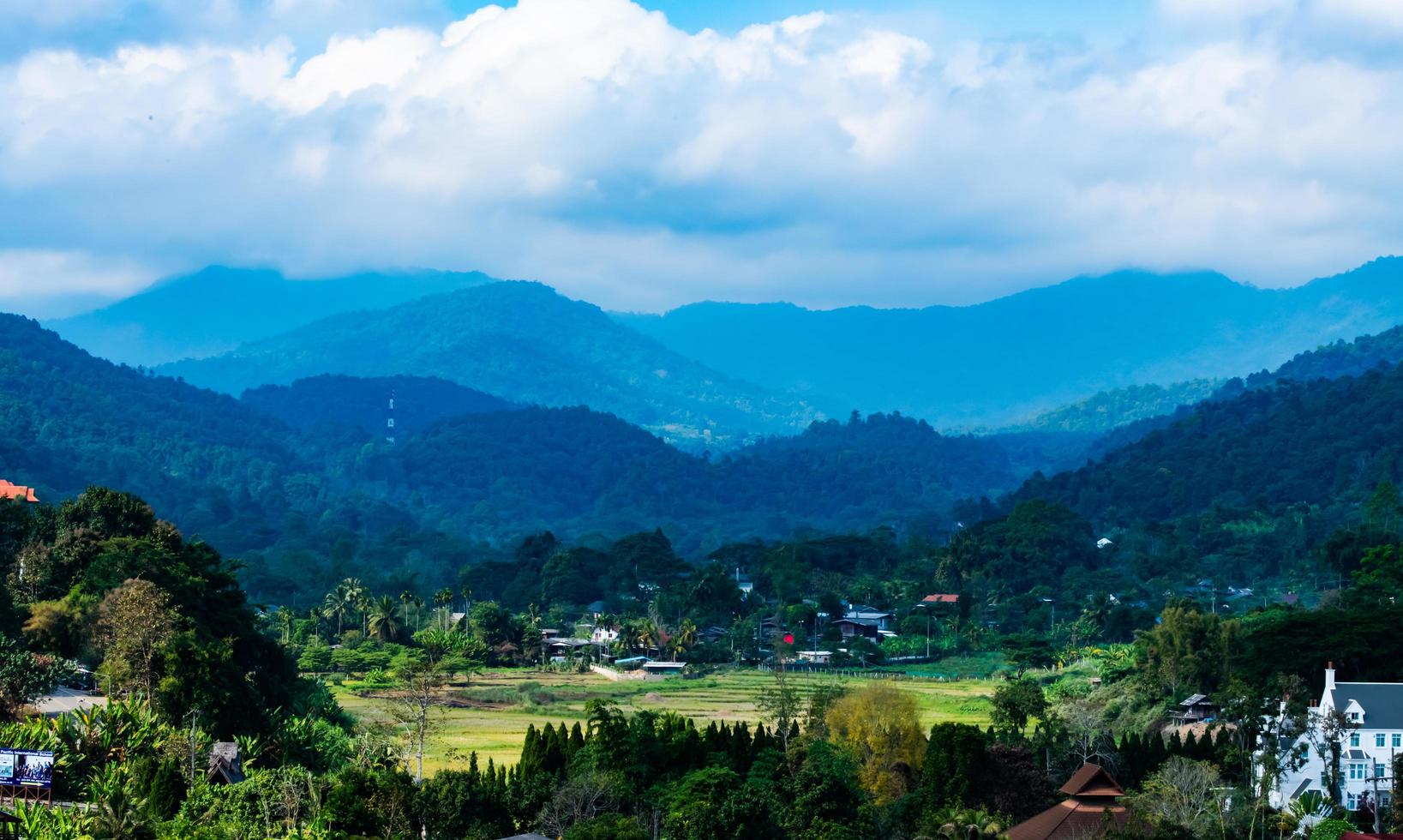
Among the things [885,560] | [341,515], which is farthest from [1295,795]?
[341,515]

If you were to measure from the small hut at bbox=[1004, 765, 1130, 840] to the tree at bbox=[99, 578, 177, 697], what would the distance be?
23.5 metres

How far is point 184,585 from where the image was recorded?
57.9 meters

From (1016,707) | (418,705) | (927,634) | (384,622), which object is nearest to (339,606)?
(384,622)

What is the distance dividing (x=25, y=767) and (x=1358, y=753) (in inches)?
1350

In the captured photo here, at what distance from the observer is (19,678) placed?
48.4 m

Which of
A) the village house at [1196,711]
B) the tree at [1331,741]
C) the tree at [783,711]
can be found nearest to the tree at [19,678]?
the tree at [783,711]

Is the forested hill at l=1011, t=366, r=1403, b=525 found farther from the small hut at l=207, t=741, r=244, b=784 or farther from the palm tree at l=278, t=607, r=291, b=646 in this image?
the small hut at l=207, t=741, r=244, b=784

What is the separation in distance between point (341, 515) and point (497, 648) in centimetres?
10563

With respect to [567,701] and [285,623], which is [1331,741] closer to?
[567,701]

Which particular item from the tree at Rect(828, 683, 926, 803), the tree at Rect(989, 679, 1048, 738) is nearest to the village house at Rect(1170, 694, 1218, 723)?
the tree at Rect(989, 679, 1048, 738)

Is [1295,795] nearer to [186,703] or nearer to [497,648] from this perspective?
[186,703]

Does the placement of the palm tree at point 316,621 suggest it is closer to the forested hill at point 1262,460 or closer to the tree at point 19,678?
the tree at point 19,678

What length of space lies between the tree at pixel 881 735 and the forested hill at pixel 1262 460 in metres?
104

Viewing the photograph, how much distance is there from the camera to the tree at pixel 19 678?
4775 centimetres
